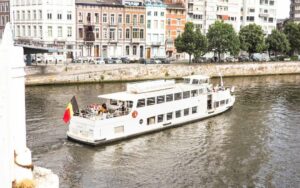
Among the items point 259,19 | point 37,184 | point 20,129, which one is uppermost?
point 259,19

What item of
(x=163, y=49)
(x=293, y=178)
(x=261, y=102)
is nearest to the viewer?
(x=293, y=178)

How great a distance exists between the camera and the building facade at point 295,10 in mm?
162250

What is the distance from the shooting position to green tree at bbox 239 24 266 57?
95500 millimetres

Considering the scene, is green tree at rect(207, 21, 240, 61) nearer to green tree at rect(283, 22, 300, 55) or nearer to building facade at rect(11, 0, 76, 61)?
green tree at rect(283, 22, 300, 55)

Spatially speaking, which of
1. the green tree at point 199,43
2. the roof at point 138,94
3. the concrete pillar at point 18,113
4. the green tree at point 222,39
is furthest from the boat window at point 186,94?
the green tree at point 222,39

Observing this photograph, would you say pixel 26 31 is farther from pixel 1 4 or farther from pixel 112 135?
pixel 112 135

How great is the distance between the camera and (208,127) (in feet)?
140

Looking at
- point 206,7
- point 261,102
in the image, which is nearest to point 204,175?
point 261,102

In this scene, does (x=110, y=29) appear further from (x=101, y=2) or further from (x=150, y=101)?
(x=150, y=101)

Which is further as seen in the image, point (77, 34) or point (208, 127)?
point (77, 34)

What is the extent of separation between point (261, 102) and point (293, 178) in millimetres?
26890

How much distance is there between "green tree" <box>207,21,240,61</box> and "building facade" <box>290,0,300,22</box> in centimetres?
7980

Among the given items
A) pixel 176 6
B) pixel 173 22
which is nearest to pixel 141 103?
pixel 173 22

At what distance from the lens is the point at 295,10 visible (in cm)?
16375
